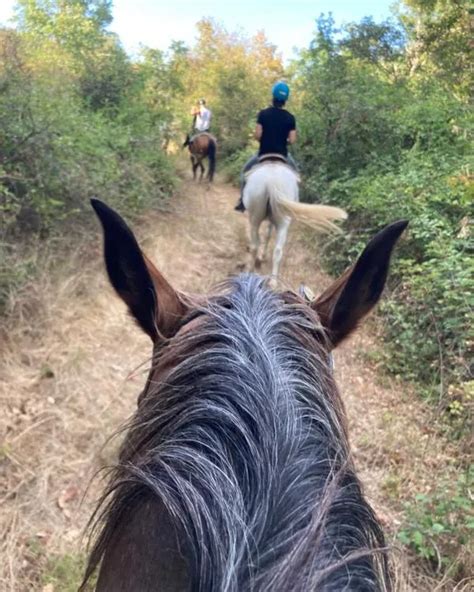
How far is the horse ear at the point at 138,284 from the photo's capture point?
1.34 meters

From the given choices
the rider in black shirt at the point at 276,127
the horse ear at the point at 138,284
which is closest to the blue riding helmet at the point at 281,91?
the rider in black shirt at the point at 276,127

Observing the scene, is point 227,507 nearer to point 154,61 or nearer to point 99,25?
point 154,61

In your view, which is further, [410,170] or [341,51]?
[341,51]

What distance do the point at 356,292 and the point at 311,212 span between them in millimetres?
4065

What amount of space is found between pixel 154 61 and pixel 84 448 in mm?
9498

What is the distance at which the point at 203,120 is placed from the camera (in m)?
14.7

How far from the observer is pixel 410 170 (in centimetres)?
754

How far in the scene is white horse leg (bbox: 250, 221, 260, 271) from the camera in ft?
22.8

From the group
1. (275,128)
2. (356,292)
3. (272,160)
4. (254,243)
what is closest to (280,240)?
(254,243)

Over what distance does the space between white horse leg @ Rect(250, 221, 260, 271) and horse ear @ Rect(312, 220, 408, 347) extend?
5459 mm

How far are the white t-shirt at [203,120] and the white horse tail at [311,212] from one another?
359 inches

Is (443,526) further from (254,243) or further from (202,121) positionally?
(202,121)

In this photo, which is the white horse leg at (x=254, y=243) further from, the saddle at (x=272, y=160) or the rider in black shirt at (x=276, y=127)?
the rider in black shirt at (x=276, y=127)

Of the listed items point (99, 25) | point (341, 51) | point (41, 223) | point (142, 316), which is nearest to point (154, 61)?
point (99, 25)
